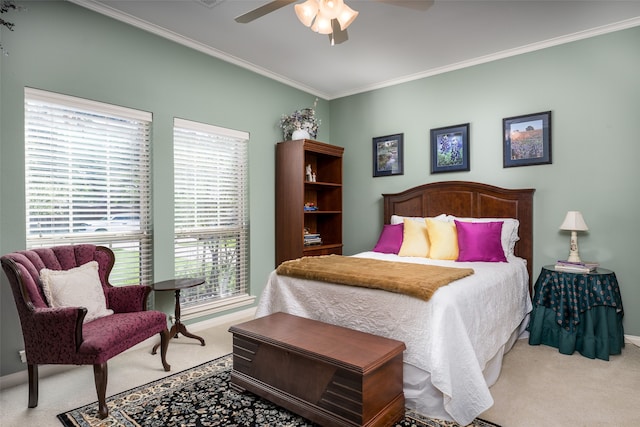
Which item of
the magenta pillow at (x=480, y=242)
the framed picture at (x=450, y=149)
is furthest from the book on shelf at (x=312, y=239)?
the magenta pillow at (x=480, y=242)

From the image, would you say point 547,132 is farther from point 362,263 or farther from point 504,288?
point 362,263

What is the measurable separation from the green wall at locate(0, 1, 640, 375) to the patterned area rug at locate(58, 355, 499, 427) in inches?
37.4

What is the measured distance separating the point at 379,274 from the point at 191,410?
4.62 ft

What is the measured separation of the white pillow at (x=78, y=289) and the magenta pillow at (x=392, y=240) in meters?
2.55

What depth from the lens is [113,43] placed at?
305 centimetres

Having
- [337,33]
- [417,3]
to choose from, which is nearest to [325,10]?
[337,33]

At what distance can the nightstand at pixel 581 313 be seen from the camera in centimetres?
290

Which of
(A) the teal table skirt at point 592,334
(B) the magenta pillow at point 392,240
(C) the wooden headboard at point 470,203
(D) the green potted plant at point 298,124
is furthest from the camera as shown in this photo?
(D) the green potted plant at point 298,124

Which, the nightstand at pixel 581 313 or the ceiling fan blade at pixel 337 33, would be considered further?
the nightstand at pixel 581 313

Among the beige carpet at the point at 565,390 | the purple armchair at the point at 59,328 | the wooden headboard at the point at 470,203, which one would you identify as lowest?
the beige carpet at the point at 565,390

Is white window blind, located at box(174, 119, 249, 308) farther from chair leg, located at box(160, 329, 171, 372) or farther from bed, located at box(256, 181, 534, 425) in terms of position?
bed, located at box(256, 181, 534, 425)

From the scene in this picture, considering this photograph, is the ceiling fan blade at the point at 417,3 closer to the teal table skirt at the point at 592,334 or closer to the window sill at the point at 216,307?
the teal table skirt at the point at 592,334

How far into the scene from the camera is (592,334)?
2.91 metres

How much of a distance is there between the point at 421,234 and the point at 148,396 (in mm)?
2727
